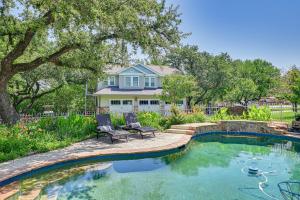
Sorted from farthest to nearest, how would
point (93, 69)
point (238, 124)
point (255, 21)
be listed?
1. point (255, 21)
2. point (238, 124)
3. point (93, 69)

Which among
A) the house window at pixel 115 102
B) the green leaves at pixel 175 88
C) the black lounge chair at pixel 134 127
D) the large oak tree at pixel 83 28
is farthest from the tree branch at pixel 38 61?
the house window at pixel 115 102

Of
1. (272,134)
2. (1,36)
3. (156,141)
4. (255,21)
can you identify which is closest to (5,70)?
(1,36)

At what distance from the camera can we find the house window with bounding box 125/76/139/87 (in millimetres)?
32719

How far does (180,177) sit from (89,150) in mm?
3892

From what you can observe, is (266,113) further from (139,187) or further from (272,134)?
(139,187)

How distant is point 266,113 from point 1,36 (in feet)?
54.9

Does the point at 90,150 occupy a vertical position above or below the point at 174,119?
below

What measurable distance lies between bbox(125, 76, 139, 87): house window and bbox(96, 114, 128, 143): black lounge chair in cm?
1945

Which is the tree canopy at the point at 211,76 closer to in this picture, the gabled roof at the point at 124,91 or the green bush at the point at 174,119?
the gabled roof at the point at 124,91

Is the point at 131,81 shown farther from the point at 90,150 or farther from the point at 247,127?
the point at 90,150

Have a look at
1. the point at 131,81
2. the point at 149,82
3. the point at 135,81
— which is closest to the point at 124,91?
the point at 131,81

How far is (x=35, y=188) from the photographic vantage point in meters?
6.77

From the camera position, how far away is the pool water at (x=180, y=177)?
6.84m

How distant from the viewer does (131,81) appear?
108 feet
